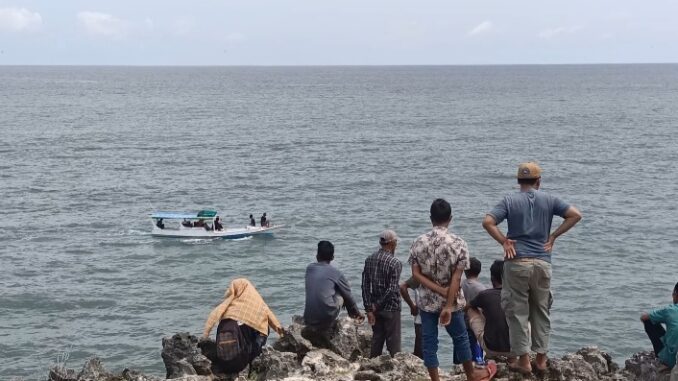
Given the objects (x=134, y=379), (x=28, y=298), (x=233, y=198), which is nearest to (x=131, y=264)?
(x=28, y=298)

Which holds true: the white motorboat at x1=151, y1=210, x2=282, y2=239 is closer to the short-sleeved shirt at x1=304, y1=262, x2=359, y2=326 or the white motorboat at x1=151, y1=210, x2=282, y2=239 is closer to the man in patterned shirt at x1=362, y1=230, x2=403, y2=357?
the short-sleeved shirt at x1=304, y1=262, x2=359, y2=326

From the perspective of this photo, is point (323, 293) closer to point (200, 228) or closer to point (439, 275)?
point (439, 275)

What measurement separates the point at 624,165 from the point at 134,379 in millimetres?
62418

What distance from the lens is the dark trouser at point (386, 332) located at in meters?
11.3

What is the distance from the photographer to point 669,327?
9461 millimetres

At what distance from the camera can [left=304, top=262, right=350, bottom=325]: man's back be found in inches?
458

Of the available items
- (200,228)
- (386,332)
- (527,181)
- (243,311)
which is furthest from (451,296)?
(200,228)

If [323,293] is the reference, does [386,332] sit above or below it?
below

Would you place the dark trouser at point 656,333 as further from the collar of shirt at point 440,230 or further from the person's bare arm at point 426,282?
the collar of shirt at point 440,230

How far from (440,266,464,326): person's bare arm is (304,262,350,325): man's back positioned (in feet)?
9.49

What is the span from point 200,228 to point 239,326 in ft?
114

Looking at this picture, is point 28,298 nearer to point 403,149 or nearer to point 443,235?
point 443,235

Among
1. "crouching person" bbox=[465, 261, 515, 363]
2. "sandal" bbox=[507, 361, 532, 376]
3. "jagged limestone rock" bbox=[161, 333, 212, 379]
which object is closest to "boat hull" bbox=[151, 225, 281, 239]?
"jagged limestone rock" bbox=[161, 333, 212, 379]

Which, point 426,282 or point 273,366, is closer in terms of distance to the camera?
point 426,282
